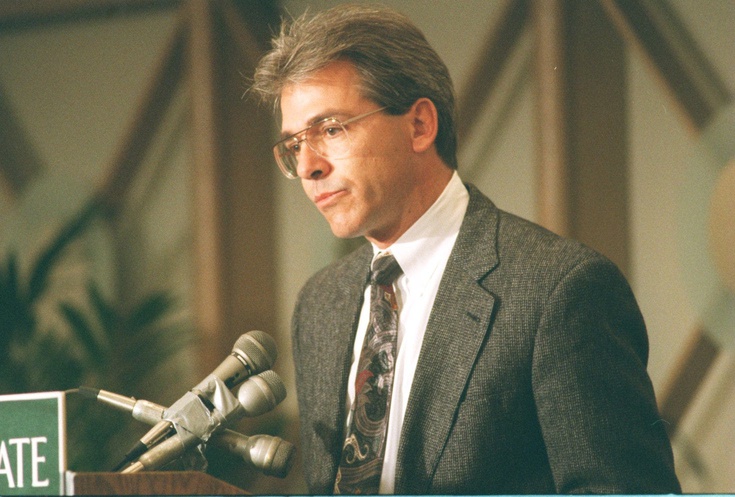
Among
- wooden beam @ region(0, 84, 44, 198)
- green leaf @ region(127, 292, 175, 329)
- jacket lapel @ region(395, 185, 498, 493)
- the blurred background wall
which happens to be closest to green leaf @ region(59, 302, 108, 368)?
the blurred background wall

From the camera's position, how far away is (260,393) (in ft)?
3.25

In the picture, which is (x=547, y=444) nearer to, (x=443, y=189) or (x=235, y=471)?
(x=443, y=189)

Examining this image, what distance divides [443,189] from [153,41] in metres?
1.96

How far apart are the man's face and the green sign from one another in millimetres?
583

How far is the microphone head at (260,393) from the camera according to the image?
0.98 meters

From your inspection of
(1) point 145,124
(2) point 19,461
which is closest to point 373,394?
(2) point 19,461

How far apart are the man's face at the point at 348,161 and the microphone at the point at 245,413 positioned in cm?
44

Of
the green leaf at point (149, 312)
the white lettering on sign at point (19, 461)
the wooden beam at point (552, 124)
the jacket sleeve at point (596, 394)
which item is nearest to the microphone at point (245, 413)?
the white lettering on sign at point (19, 461)

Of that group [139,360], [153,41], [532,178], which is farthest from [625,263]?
[153,41]

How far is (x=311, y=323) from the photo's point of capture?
5.25ft

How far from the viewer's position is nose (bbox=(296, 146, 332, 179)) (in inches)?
54.6

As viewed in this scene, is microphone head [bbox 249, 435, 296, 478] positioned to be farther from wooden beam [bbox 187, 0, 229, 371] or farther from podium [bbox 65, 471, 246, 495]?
wooden beam [bbox 187, 0, 229, 371]

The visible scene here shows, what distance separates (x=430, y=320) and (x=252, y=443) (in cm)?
44

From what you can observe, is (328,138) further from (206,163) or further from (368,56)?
(206,163)
